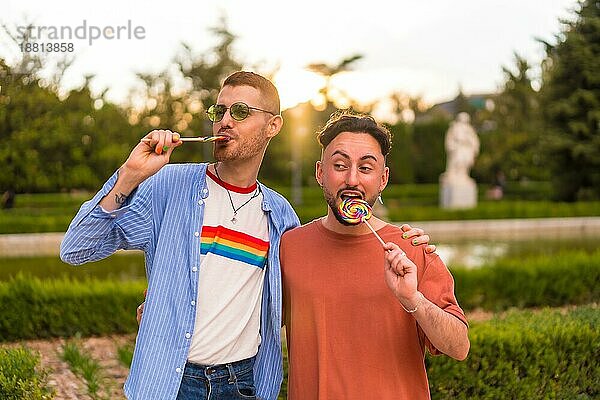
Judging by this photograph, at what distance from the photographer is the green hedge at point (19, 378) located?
3.52m

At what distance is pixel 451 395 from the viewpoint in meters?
4.29

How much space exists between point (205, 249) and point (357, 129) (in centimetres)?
64

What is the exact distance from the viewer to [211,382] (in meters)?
2.46

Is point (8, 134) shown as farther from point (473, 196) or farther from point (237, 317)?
point (237, 317)

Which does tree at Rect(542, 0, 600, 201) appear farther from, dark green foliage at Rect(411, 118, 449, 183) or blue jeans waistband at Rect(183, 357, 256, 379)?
blue jeans waistband at Rect(183, 357, 256, 379)

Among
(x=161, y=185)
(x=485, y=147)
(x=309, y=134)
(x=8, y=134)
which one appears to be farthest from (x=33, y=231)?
(x=485, y=147)

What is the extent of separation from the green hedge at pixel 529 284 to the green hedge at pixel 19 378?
203 inches

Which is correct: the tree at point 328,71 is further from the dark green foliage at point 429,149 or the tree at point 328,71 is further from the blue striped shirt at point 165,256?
the blue striped shirt at point 165,256

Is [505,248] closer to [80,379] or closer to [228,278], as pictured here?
[80,379]

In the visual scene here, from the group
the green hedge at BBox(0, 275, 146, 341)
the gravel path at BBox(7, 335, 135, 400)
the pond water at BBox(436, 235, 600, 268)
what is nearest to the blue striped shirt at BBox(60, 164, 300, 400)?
the gravel path at BBox(7, 335, 135, 400)

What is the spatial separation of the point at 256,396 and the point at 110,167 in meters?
18.7

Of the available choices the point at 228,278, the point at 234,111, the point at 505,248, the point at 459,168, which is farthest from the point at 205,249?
the point at 459,168

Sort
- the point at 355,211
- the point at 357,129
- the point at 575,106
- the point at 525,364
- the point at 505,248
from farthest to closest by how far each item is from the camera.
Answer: the point at 575,106, the point at 505,248, the point at 525,364, the point at 357,129, the point at 355,211

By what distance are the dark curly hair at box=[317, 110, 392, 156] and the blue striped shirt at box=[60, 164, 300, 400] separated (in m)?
0.36
